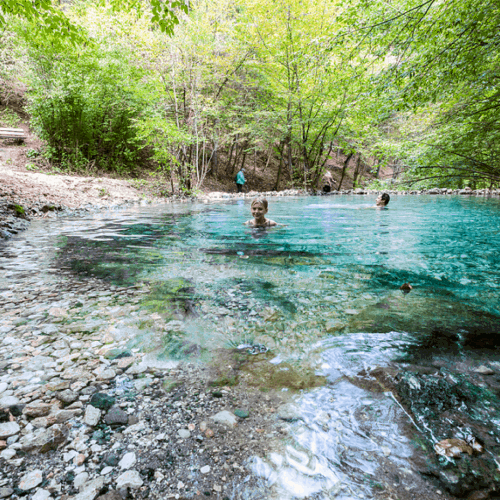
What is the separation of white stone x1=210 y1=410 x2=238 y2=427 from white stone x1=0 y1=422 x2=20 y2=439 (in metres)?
0.92

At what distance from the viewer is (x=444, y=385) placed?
1.70 metres

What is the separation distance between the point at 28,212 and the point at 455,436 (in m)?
10.4

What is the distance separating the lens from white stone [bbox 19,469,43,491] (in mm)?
1129

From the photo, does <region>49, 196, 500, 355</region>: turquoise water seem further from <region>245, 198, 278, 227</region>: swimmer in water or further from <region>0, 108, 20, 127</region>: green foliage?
<region>0, 108, 20, 127</region>: green foliage

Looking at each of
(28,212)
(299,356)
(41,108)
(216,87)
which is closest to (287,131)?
(216,87)

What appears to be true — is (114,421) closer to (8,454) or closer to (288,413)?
(8,454)

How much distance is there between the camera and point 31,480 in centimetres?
115

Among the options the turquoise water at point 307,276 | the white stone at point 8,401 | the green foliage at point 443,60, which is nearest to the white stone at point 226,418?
the turquoise water at point 307,276

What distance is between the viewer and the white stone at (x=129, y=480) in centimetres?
116

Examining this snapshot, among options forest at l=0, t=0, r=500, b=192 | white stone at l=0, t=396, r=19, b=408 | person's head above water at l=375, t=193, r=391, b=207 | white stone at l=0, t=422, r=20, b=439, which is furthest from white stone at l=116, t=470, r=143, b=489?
person's head above water at l=375, t=193, r=391, b=207

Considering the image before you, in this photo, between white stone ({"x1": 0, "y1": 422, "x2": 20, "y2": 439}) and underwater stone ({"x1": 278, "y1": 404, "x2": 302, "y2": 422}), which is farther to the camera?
underwater stone ({"x1": 278, "y1": 404, "x2": 302, "y2": 422})

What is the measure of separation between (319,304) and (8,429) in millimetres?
2388

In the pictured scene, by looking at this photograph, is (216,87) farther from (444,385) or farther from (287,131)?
(444,385)

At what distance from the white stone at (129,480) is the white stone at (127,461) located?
30 mm
